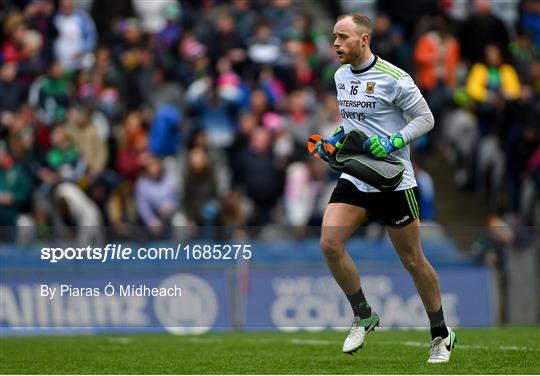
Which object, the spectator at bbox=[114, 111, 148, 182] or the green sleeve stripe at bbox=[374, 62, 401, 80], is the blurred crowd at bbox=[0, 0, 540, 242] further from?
the green sleeve stripe at bbox=[374, 62, 401, 80]

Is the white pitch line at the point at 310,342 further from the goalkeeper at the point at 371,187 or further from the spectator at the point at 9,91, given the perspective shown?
the spectator at the point at 9,91

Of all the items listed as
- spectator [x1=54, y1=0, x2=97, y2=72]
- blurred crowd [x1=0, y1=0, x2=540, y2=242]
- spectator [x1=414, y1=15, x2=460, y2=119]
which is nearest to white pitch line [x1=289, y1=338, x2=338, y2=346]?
blurred crowd [x1=0, y1=0, x2=540, y2=242]

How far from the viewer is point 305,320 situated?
18094 mm

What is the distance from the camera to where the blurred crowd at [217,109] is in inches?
792

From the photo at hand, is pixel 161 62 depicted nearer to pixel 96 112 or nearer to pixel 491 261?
pixel 96 112

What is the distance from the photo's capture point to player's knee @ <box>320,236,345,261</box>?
10.9 metres

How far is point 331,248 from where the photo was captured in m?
10.9

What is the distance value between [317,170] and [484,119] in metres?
3.13

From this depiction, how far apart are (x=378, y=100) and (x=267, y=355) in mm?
2618

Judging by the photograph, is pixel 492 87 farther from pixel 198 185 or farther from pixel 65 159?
pixel 65 159

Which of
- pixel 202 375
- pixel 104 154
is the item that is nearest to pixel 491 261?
pixel 104 154

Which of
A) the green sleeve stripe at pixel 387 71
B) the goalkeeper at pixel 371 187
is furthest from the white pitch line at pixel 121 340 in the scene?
the green sleeve stripe at pixel 387 71

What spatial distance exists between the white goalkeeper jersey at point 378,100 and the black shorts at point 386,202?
0.05 m

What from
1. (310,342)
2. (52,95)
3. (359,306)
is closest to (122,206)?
(52,95)
